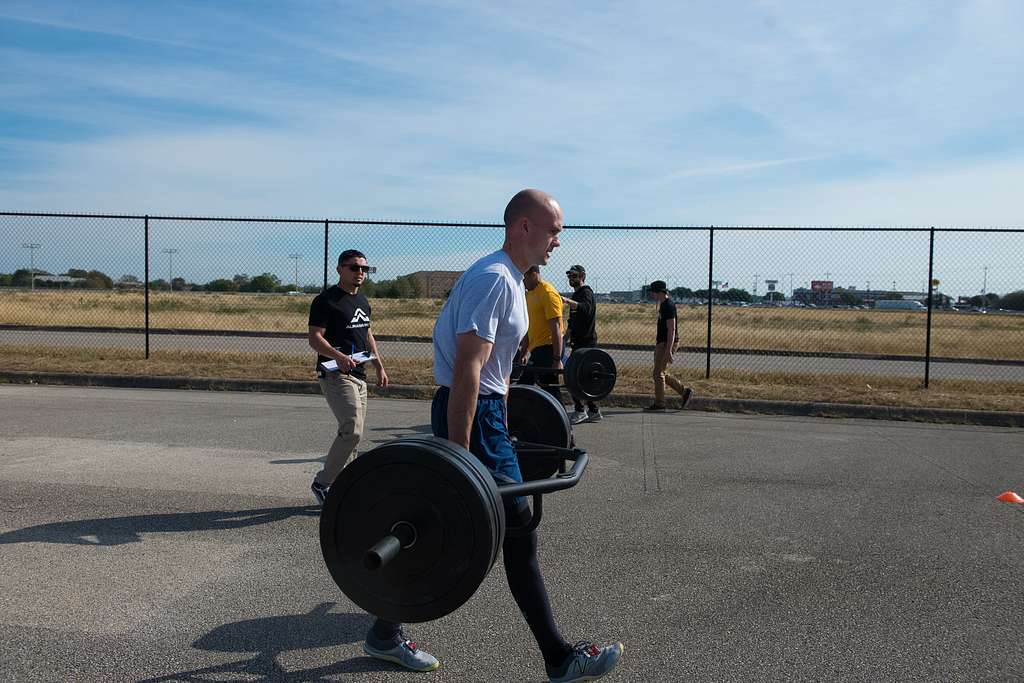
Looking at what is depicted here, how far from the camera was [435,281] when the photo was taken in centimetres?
1362

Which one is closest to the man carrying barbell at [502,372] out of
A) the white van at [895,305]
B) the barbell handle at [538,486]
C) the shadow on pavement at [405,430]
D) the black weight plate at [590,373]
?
the barbell handle at [538,486]

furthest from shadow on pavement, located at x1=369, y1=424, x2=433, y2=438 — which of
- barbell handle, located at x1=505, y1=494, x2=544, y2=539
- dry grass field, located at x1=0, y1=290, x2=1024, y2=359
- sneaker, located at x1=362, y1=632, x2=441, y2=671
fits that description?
dry grass field, located at x1=0, y1=290, x2=1024, y2=359

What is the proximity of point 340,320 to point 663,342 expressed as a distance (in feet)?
20.0

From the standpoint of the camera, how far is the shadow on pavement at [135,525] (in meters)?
5.26

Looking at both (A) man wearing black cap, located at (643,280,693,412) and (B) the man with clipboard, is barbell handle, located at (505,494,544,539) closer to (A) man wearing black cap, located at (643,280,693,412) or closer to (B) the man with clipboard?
(B) the man with clipboard

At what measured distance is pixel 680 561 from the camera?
199 inches

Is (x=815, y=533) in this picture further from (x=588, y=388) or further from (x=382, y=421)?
(x=382, y=421)

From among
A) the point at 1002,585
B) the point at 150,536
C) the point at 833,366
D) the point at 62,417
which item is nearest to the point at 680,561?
the point at 1002,585

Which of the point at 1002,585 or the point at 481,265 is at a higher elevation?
the point at 481,265

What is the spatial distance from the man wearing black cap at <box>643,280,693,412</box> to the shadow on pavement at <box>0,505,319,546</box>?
6284 millimetres

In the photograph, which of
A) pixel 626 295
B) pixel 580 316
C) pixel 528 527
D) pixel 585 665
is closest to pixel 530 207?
pixel 528 527

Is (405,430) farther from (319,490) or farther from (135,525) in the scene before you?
(135,525)

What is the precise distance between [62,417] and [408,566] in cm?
819

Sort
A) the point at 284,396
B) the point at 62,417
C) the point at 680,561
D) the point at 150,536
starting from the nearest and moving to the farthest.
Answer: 1. the point at 680,561
2. the point at 150,536
3. the point at 62,417
4. the point at 284,396
